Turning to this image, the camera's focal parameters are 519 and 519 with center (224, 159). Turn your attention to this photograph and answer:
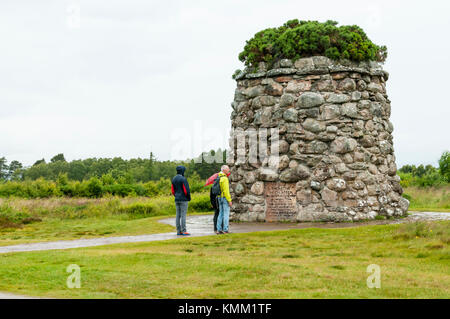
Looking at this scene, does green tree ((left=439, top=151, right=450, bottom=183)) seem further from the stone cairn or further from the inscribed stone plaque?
the inscribed stone plaque

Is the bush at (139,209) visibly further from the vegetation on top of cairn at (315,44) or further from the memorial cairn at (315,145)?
the vegetation on top of cairn at (315,44)

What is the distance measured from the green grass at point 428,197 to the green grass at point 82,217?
10.2 m

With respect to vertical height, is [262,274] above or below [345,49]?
below

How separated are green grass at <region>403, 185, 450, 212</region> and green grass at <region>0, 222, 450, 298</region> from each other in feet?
40.1

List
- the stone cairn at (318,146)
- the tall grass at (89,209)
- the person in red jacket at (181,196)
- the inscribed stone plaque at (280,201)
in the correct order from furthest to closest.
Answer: the tall grass at (89,209) → the inscribed stone plaque at (280,201) → the stone cairn at (318,146) → the person in red jacket at (181,196)

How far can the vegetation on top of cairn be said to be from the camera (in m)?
16.3

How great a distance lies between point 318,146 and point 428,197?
43.4 feet

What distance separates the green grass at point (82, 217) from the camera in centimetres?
1582

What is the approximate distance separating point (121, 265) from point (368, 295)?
173 inches

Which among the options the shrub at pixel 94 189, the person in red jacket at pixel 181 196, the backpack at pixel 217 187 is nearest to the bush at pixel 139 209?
the shrub at pixel 94 189

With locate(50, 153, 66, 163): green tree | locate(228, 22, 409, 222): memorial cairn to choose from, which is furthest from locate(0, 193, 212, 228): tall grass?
locate(50, 153, 66, 163): green tree

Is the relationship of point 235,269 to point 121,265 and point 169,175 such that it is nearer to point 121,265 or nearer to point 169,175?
point 121,265

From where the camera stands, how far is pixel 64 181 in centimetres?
3403
